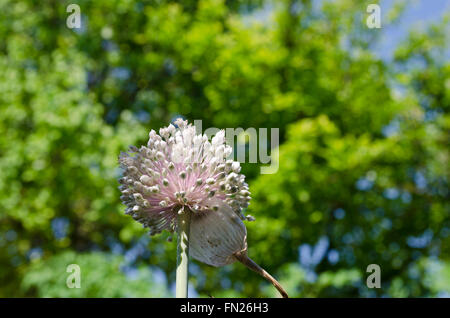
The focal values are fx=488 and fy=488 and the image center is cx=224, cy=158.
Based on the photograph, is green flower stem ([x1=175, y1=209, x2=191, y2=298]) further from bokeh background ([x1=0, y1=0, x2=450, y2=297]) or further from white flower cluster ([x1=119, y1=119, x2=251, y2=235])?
bokeh background ([x1=0, y1=0, x2=450, y2=297])

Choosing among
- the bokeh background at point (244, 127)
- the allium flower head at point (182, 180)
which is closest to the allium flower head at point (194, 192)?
the allium flower head at point (182, 180)

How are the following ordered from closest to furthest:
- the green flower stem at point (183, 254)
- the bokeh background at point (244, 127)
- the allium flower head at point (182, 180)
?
1. the green flower stem at point (183, 254)
2. the allium flower head at point (182, 180)
3. the bokeh background at point (244, 127)

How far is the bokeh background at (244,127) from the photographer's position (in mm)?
7449

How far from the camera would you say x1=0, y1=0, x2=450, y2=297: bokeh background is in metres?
7.45

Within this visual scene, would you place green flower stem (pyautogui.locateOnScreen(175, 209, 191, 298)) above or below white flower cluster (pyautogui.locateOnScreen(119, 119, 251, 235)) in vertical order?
below

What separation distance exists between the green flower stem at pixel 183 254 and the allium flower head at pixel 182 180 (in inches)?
1.1

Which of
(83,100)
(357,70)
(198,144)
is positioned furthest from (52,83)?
(198,144)

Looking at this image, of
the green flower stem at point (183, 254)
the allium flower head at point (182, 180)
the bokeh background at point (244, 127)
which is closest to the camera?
the green flower stem at point (183, 254)

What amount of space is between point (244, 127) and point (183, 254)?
6.89 metres

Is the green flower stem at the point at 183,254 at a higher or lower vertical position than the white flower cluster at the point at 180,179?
lower

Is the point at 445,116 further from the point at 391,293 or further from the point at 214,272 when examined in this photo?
the point at 214,272

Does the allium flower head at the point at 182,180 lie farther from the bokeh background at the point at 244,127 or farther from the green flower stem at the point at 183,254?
the bokeh background at the point at 244,127

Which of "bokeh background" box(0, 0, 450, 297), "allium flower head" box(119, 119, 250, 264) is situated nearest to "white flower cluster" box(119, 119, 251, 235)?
"allium flower head" box(119, 119, 250, 264)

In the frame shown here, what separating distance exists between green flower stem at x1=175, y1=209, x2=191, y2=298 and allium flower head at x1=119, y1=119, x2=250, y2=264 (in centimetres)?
3
